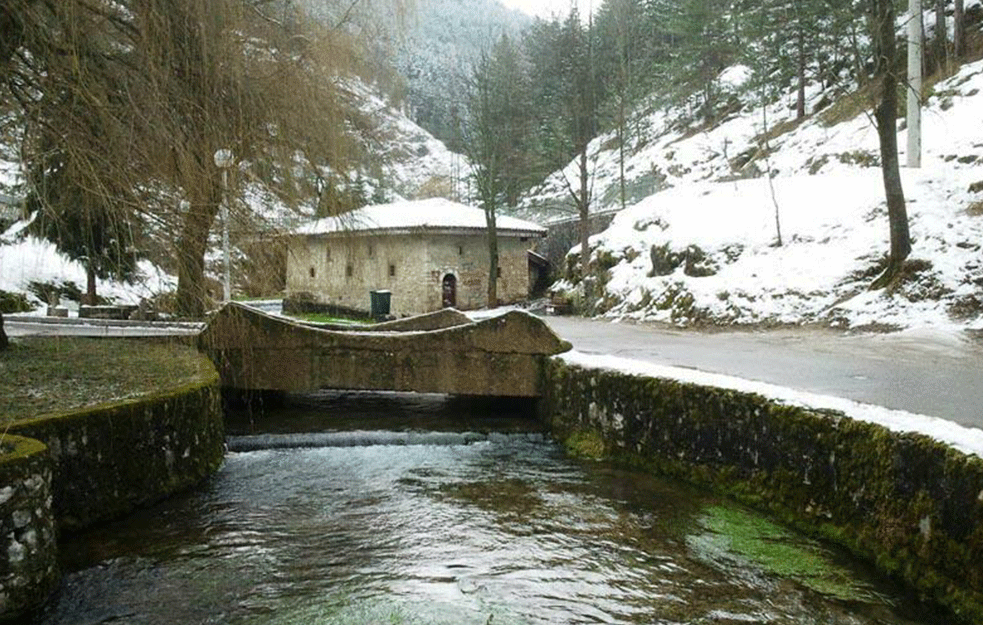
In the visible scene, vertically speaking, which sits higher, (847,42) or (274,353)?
(847,42)

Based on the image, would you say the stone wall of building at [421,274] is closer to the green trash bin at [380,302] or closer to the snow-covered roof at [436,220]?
the snow-covered roof at [436,220]

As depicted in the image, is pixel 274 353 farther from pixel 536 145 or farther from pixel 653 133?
pixel 653 133

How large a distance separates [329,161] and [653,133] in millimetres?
37095

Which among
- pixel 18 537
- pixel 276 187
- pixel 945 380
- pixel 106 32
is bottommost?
pixel 18 537

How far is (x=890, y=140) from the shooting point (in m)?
13.0

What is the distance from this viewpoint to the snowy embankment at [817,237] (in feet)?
41.4

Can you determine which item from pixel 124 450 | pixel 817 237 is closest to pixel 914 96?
pixel 817 237

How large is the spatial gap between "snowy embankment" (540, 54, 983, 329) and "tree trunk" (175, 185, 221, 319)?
10.7 metres

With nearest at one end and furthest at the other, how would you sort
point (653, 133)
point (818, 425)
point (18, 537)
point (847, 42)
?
1. point (18, 537)
2. point (818, 425)
3. point (847, 42)
4. point (653, 133)

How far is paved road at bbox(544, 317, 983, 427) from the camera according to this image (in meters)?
6.30

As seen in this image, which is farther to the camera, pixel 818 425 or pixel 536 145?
pixel 536 145

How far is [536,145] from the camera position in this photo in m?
37.8

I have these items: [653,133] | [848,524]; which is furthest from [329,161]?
[653,133]

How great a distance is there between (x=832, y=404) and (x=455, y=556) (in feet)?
10.1
